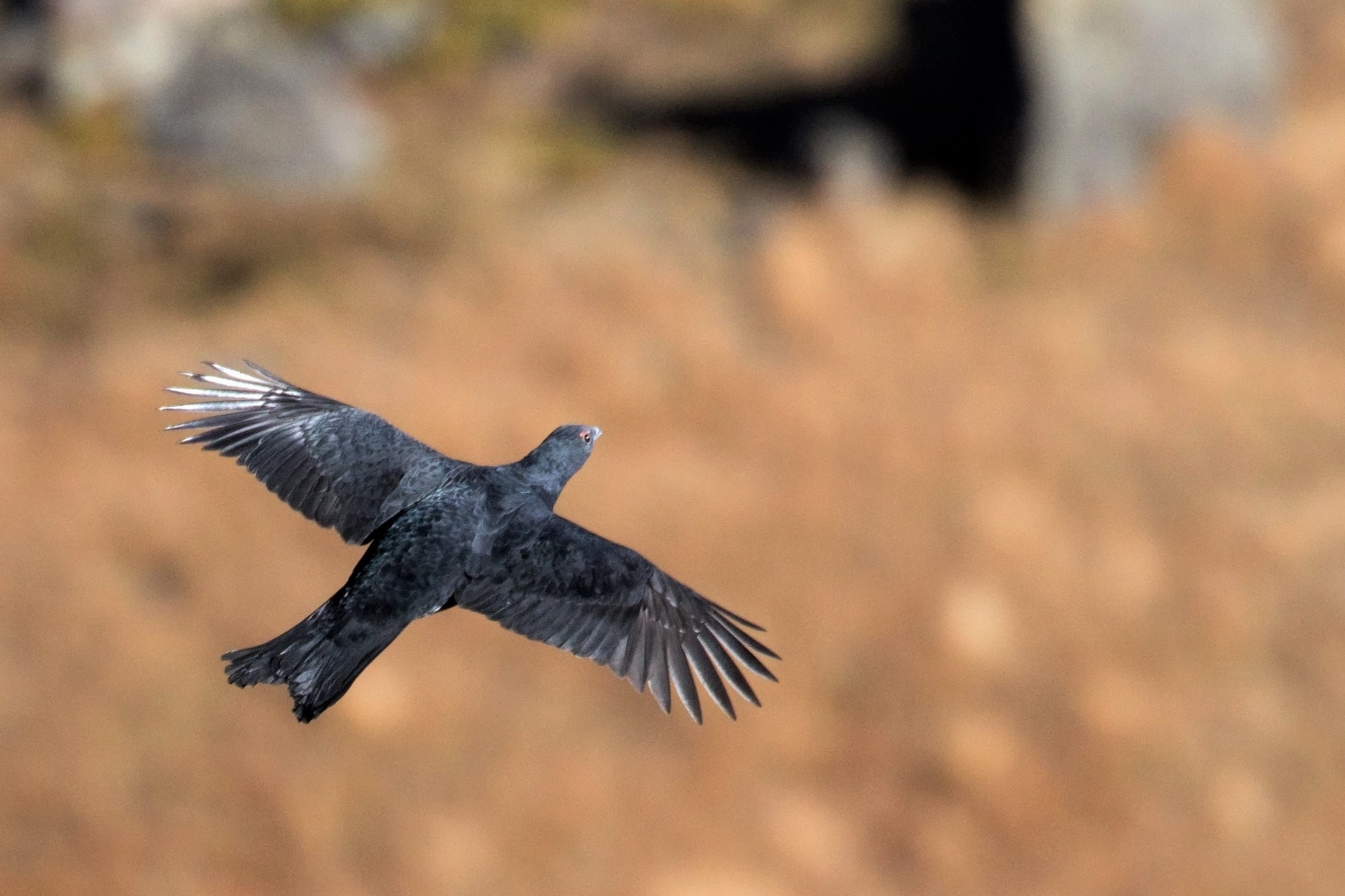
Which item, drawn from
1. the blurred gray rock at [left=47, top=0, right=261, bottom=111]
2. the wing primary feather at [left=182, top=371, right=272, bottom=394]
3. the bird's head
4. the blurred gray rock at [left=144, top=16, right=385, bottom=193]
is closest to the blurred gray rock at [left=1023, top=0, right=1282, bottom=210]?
the blurred gray rock at [left=144, top=16, right=385, bottom=193]

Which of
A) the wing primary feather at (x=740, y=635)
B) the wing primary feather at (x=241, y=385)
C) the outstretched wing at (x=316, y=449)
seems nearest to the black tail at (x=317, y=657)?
the outstretched wing at (x=316, y=449)

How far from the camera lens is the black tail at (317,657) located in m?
5.94

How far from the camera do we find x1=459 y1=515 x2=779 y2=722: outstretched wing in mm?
6473

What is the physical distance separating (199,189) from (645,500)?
8.18m

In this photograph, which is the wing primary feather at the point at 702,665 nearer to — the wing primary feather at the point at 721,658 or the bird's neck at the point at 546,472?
the wing primary feather at the point at 721,658

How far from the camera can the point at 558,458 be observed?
6.66 meters

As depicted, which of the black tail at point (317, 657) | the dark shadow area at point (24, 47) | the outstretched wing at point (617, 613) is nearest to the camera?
the black tail at point (317, 657)

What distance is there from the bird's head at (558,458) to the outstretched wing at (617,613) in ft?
0.47

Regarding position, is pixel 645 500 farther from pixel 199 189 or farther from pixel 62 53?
pixel 62 53

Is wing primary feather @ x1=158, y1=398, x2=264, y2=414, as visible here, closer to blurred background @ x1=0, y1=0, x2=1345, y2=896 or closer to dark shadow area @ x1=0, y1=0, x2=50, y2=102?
blurred background @ x1=0, y1=0, x2=1345, y2=896

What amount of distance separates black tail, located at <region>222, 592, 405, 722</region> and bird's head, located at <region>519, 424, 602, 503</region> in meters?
0.78

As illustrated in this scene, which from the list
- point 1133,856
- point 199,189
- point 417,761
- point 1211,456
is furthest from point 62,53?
point 1133,856

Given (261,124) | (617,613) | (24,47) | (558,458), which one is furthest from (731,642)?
(24,47)

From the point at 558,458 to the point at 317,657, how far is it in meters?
1.21
